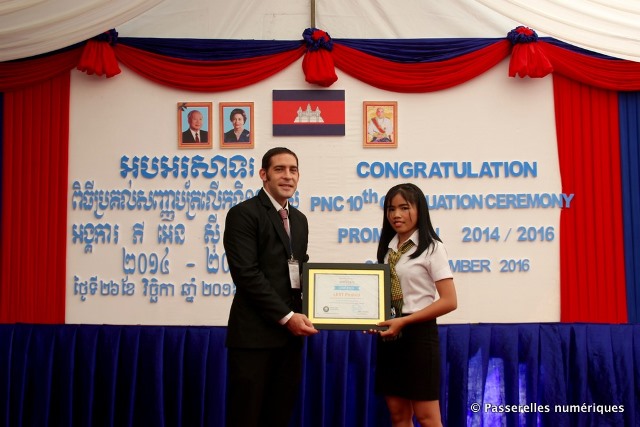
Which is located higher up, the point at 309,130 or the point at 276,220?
the point at 309,130

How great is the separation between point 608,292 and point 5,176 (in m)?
3.79

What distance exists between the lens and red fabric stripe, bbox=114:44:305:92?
157 inches

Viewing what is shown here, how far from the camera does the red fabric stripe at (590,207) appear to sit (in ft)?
13.0

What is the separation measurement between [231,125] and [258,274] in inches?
69.2

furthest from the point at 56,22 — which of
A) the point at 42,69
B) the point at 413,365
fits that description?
the point at 413,365

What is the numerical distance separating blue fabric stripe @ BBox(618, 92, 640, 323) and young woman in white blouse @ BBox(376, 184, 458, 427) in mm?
1996

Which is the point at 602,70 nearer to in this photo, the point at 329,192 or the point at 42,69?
the point at 329,192

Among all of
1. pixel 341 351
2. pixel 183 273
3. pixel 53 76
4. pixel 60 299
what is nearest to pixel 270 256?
pixel 341 351

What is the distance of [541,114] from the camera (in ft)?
13.3

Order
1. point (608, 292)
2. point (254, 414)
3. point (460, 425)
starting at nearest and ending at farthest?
point (254, 414)
point (460, 425)
point (608, 292)

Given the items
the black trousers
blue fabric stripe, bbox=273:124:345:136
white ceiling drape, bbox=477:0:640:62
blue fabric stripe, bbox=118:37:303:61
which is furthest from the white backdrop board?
the black trousers

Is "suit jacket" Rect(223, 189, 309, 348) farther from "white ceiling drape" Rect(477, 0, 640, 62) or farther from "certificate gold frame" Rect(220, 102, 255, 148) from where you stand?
"white ceiling drape" Rect(477, 0, 640, 62)

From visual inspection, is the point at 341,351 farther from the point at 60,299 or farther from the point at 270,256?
the point at 60,299

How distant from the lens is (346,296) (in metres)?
2.66
